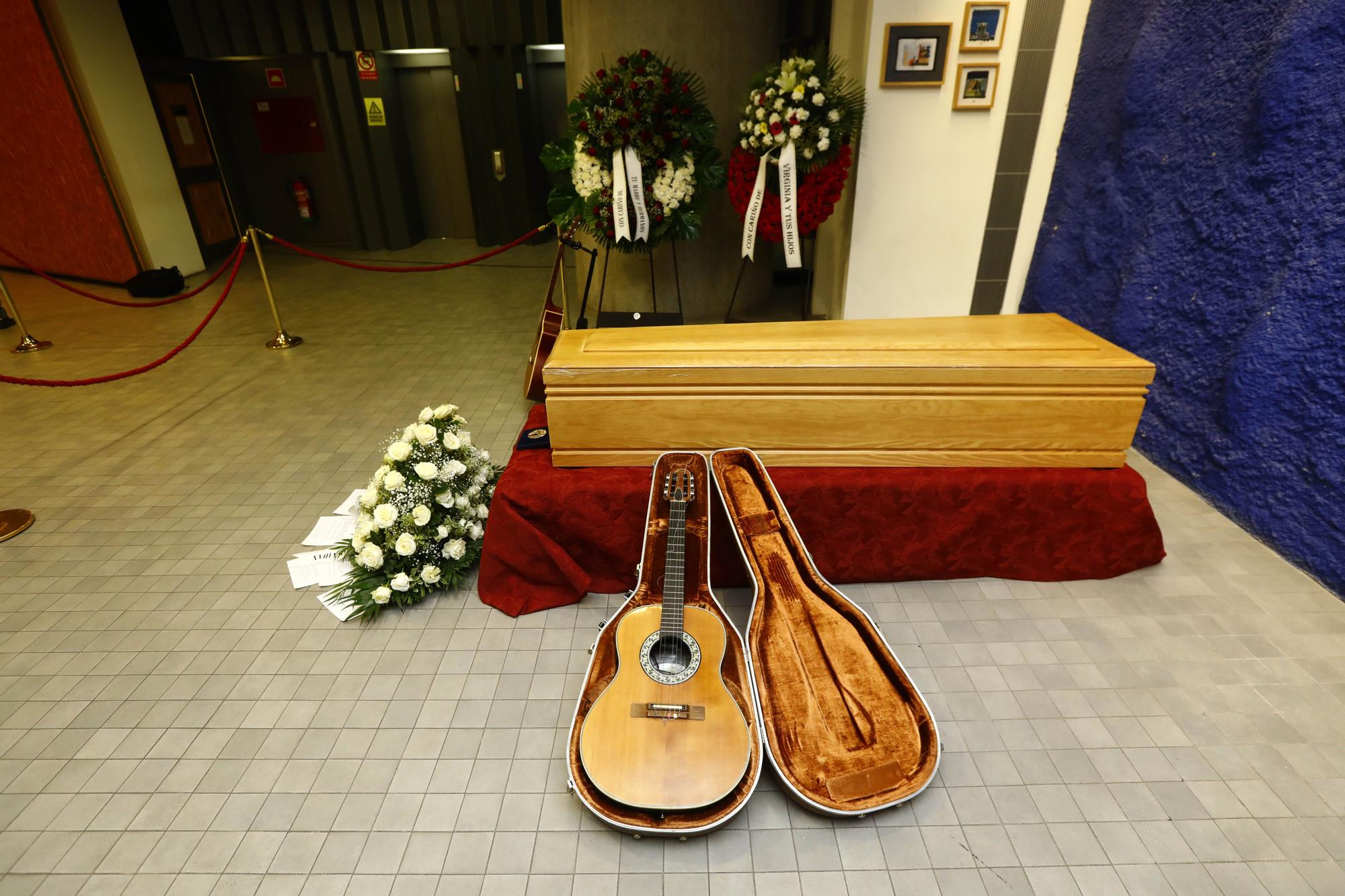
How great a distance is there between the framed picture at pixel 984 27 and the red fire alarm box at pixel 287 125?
8.04m

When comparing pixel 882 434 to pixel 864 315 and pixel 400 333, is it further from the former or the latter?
pixel 400 333

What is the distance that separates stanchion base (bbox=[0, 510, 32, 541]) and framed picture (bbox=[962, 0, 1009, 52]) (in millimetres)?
5315

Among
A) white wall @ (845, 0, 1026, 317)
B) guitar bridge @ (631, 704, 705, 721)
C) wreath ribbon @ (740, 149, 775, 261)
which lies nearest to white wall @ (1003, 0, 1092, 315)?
white wall @ (845, 0, 1026, 317)

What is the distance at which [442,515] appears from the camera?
2.66 meters

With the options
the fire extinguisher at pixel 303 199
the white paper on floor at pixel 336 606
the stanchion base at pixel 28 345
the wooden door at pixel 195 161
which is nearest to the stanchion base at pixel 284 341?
the stanchion base at pixel 28 345

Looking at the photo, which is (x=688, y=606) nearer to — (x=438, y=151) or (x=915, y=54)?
(x=915, y=54)

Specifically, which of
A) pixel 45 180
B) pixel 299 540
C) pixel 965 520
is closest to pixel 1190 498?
pixel 965 520

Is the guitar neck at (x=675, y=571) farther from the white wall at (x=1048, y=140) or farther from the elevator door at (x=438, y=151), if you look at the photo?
the elevator door at (x=438, y=151)

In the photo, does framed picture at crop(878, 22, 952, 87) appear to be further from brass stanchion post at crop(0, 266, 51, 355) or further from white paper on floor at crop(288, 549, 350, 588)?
brass stanchion post at crop(0, 266, 51, 355)

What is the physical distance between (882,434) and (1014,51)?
2609 millimetres

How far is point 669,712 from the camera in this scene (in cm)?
175

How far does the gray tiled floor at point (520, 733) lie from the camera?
1657 mm

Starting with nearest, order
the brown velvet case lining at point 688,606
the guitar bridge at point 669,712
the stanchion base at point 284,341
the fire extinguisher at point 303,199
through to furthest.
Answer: the brown velvet case lining at point 688,606 < the guitar bridge at point 669,712 < the stanchion base at point 284,341 < the fire extinguisher at point 303,199

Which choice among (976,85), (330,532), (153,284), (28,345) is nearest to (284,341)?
(28,345)
